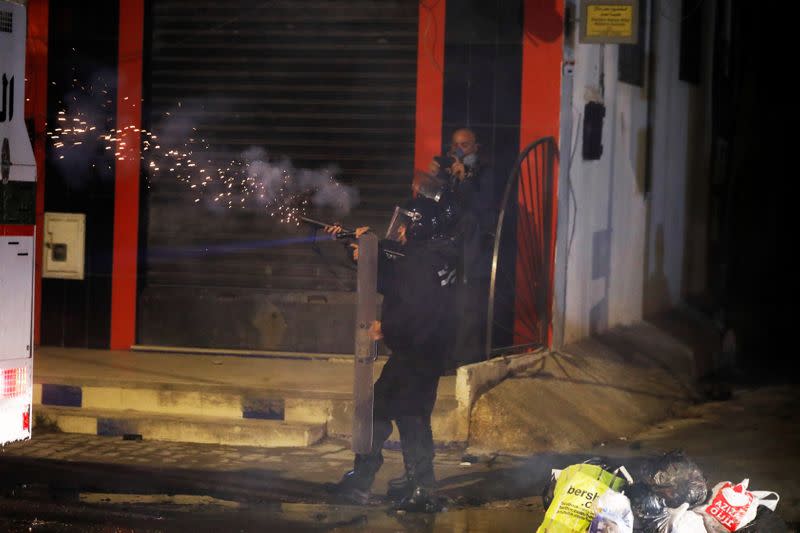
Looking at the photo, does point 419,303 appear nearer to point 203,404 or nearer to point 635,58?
point 203,404

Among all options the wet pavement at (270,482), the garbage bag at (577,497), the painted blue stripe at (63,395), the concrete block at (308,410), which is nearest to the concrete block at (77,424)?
the wet pavement at (270,482)

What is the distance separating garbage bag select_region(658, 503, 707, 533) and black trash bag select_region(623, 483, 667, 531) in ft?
0.09

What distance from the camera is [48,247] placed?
11688mm

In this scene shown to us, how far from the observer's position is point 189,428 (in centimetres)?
930

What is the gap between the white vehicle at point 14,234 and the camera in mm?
6871

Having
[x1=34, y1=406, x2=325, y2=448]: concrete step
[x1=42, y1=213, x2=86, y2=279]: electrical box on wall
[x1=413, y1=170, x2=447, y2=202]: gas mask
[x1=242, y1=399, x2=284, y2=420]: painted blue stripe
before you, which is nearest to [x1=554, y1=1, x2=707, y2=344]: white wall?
[x1=242, y1=399, x2=284, y2=420]: painted blue stripe

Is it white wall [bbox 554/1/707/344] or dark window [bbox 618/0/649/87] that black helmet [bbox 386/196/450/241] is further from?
dark window [bbox 618/0/649/87]

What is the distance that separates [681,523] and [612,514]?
19.9 inches

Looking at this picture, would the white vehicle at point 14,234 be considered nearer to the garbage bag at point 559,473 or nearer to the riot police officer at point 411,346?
the riot police officer at point 411,346

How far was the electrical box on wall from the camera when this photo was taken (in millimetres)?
11609

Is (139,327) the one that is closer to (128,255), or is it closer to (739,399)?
(128,255)

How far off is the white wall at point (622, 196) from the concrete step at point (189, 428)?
3007mm

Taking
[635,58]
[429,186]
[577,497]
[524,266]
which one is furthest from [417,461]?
[635,58]

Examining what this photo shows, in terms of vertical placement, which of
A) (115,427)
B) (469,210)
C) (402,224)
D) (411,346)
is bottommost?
(115,427)
